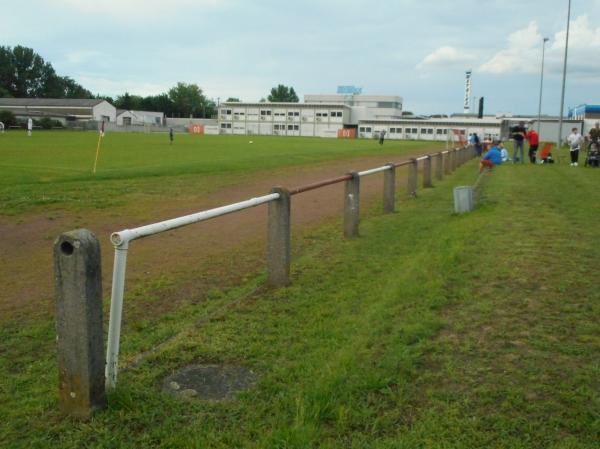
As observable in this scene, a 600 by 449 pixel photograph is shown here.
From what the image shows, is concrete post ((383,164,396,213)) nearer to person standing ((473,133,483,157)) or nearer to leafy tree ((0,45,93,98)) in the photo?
person standing ((473,133,483,157))

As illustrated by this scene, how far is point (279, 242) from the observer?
20.2ft

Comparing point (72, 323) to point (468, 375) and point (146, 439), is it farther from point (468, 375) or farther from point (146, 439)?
point (468, 375)

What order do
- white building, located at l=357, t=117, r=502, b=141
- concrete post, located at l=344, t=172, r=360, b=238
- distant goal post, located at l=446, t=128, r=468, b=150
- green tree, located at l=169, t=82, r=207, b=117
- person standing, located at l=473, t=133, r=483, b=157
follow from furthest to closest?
green tree, located at l=169, t=82, r=207, b=117, white building, located at l=357, t=117, r=502, b=141, distant goal post, located at l=446, t=128, r=468, b=150, person standing, located at l=473, t=133, r=483, b=157, concrete post, located at l=344, t=172, r=360, b=238

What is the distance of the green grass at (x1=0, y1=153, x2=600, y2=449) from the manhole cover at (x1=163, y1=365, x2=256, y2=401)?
10 cm

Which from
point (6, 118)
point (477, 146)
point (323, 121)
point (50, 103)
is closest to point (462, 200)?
point (477, 146)

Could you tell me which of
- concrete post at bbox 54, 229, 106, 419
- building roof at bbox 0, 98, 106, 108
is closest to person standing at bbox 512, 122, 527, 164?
concrete post at bbox 54, 229, 106, 419

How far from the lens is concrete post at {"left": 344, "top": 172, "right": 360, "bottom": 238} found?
8984mm

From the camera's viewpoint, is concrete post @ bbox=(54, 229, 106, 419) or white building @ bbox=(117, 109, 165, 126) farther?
white building @ bbox=(117, 109, 165, 126)

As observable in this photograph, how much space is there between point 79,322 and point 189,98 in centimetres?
16105

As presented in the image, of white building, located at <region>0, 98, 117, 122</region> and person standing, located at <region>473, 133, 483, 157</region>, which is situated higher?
white building, located at <region>0, 98, 117, 122</region>

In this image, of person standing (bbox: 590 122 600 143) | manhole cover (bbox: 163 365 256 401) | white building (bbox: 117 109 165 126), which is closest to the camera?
manhole cover (bbox: 163 365 256 401)

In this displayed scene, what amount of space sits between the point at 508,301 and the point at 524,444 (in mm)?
2364

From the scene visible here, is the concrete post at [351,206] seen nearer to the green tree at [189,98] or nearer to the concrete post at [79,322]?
the concrete post at [79,322]

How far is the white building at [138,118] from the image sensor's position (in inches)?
4525
